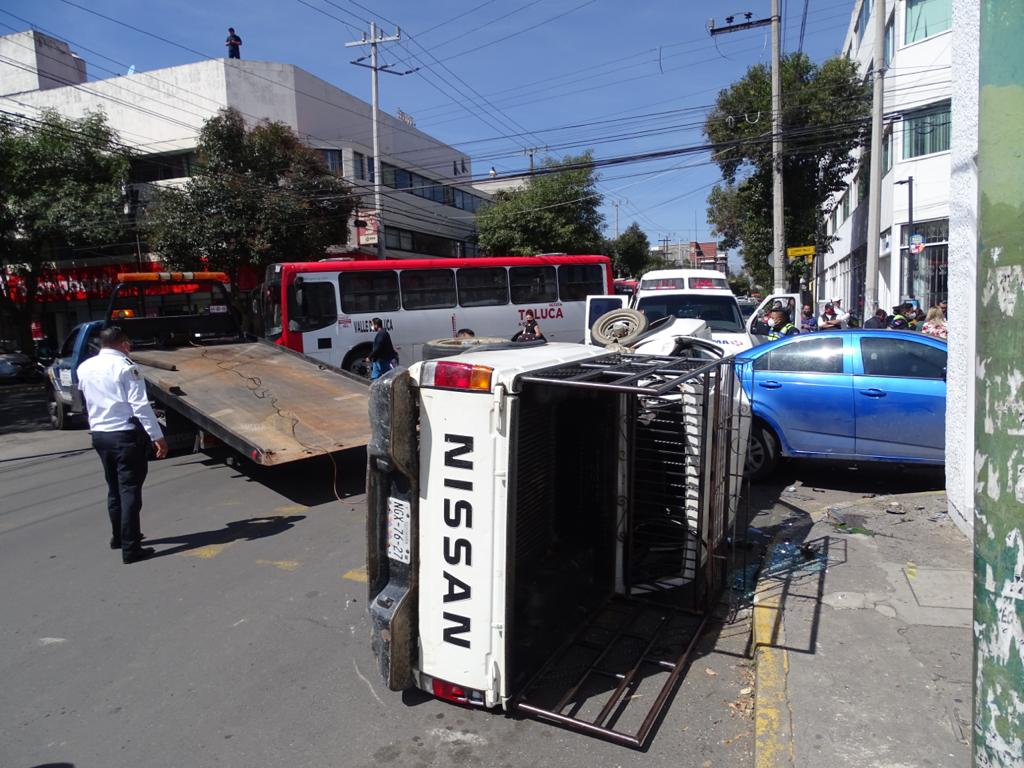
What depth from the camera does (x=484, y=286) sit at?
59.9 ft

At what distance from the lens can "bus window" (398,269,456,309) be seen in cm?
1706

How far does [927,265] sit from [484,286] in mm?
13586

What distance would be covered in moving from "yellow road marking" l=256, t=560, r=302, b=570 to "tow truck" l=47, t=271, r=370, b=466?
113 cm

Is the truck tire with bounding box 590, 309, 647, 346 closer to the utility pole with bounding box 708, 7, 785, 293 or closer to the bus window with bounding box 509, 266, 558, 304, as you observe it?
the bus window with bounding box 509, 266, 558, 304

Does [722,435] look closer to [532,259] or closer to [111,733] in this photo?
[111,733]

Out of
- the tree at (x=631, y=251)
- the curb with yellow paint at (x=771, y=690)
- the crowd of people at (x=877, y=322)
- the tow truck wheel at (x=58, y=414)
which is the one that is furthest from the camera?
the tree at (x=631, y=251)

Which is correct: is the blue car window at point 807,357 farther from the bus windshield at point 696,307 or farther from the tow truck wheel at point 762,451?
the bus windshield at point 696,307

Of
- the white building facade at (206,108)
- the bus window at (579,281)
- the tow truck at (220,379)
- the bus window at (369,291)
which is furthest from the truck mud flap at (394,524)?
the white building facade at (206,108)

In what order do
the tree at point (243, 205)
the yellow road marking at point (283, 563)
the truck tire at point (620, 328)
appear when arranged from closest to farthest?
the yellow road marking at point (283, 563) < the truck tire at point (620, 328) < the tree at point (243, 205)

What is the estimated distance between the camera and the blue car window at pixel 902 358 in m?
6.95

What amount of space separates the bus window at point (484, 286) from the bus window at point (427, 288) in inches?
12.2

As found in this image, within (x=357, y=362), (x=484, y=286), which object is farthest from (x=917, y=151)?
(x=357, y=362)

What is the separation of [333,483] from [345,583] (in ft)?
9.63

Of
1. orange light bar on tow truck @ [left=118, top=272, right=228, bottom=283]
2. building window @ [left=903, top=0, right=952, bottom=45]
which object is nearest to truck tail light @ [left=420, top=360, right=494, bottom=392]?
orange light bar on tow truck @ [left=118, top=272, right=228, bottom=283]
